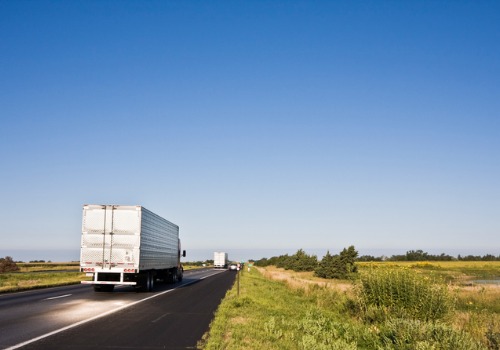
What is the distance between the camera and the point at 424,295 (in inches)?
485

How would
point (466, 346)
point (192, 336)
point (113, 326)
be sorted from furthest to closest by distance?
point (113, 326) → point (192, 336) → point (466, 346)

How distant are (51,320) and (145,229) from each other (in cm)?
1023

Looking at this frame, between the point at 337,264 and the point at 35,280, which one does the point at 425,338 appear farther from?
the point at 337,264

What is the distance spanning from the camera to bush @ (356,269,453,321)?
39.8ft

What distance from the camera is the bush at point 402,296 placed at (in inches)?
478

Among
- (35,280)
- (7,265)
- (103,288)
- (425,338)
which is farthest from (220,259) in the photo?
(425,338)

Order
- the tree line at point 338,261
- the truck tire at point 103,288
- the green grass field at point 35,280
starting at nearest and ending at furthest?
the truck tire at point 103,288
the green grass field at point 35,280
the tree line at point 338,261

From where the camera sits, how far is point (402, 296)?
12695 mm

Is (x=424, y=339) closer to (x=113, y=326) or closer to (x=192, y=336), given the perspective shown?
(x=192, y=336)

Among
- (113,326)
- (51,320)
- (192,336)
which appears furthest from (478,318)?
(51,320)

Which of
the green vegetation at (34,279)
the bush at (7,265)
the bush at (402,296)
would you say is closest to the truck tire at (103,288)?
the green vegetation at (34,279)

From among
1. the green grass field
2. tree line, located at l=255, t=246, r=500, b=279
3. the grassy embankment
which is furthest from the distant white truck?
the grassy embankment

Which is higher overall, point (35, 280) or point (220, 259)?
point (220, 259)

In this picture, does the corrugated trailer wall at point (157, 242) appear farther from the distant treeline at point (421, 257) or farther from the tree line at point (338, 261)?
the distant treeline at point (421, 257)
